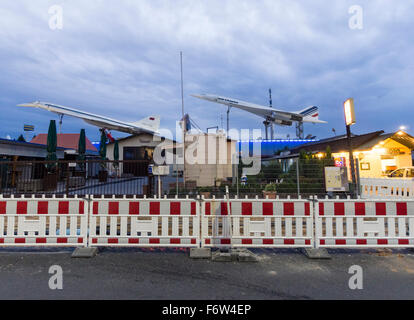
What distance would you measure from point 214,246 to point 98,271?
2210 millimetres

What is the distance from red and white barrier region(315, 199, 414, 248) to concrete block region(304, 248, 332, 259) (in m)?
0.12

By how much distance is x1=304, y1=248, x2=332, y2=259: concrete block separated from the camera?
186 inches

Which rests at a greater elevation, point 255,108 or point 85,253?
point 255,108

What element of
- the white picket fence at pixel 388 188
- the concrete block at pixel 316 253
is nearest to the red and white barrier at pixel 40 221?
the concrete block at pixel 316 253

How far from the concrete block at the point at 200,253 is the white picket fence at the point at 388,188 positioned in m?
8.79

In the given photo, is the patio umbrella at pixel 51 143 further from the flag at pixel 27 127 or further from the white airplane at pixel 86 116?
the flag at pixel 27 127

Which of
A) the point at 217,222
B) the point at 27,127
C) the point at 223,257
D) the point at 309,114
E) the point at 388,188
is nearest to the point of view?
the point at 223,257

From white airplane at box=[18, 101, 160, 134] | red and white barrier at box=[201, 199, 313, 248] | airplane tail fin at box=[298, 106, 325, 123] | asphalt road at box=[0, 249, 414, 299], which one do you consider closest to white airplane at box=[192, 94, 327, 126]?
airplane tail fin at box=[298, 106, 325, 123]

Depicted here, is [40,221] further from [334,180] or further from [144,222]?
[334,180]

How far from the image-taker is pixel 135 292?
3383 mm

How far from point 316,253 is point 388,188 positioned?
806 centimetres

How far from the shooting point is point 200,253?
15.9 feet

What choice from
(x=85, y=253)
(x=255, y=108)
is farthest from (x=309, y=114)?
(x=85, y=253)
